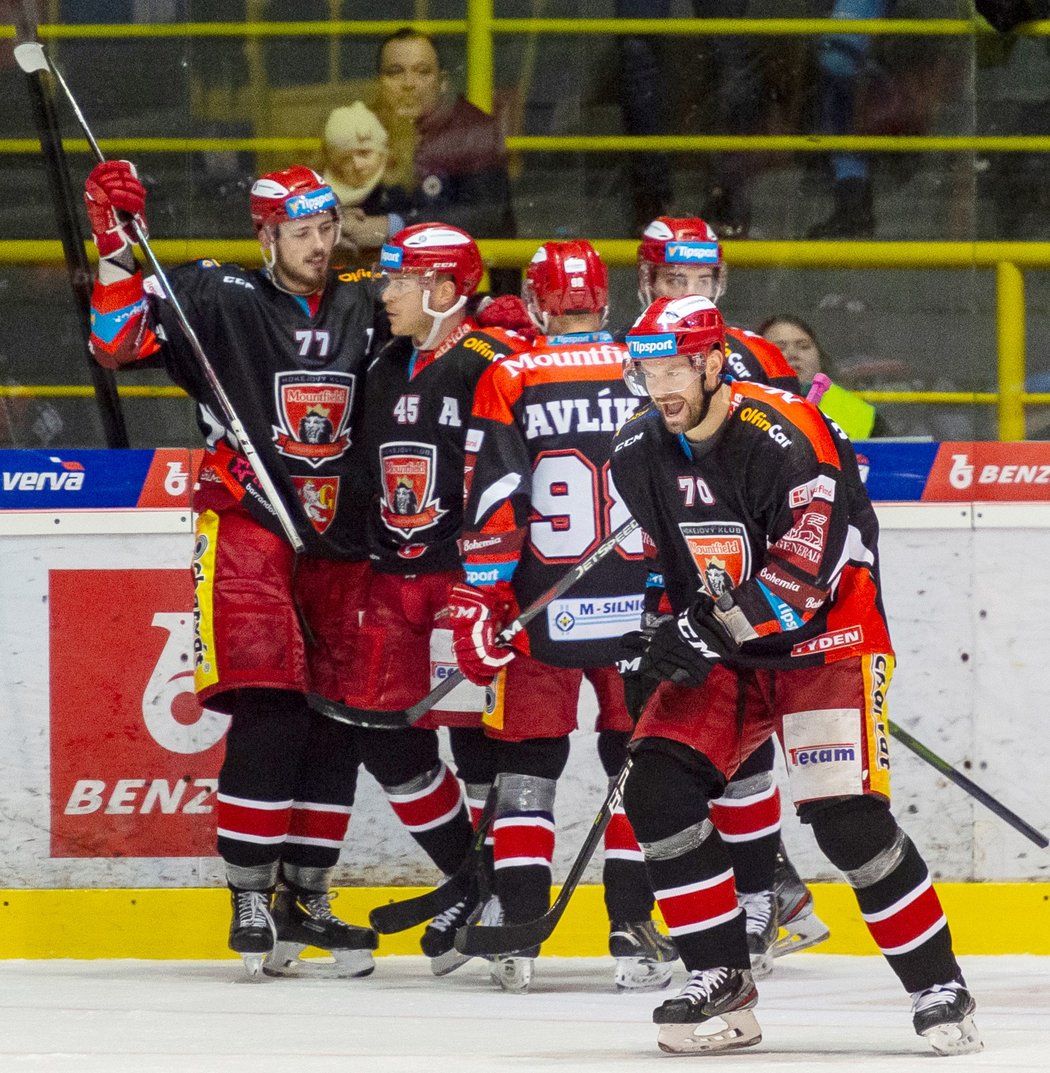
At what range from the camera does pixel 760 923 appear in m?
3.74

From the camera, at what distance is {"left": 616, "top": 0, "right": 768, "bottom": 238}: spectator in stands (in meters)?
4.35

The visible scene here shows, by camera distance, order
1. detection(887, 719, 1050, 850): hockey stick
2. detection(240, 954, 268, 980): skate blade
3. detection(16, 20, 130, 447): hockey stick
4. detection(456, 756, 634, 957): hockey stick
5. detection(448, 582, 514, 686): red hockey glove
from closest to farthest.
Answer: detection(456, 756, 634, 957): hockey stick, detection(448, 582, 514, 686): red hockey glove, detection(887, 719, 1050, 850): hockey stick, detection(240, 954, 268, 980): skate blade, detection(16, 20, 130, 447): hockey stick

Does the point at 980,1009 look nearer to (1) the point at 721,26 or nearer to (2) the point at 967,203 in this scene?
(2) the point at 967,203

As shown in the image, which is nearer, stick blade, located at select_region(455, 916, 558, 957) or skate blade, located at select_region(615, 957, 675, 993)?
stick blade, located at select_region(455, 916, 558, 957)

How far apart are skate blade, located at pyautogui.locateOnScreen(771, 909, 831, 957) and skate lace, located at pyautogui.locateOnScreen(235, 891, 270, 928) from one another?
97cm

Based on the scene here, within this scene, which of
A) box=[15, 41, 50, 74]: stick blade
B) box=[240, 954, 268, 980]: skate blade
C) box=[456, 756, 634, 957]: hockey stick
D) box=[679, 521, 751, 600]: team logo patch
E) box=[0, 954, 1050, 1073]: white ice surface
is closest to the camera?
box=[0, 954, 1050, 1073]: white ice surface

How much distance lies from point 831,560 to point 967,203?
164cm

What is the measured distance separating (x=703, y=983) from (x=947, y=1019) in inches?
14.0

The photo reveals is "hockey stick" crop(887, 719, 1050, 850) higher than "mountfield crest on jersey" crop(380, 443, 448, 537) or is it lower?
lower

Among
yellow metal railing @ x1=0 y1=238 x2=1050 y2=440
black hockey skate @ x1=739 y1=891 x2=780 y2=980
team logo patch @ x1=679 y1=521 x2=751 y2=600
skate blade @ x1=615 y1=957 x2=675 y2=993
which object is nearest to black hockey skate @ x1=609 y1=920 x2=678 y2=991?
skate blade @ x1=615 y1=957 x2=675 y2=993

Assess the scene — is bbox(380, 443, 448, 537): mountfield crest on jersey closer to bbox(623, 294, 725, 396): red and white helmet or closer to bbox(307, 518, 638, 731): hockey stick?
bbox(307, 518, 638, 731): hockey stick

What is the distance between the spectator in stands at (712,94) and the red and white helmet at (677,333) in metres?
1.36

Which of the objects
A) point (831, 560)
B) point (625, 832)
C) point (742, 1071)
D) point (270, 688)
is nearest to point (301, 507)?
point (270, 688)

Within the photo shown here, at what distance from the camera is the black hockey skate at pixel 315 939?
12.7 ft
